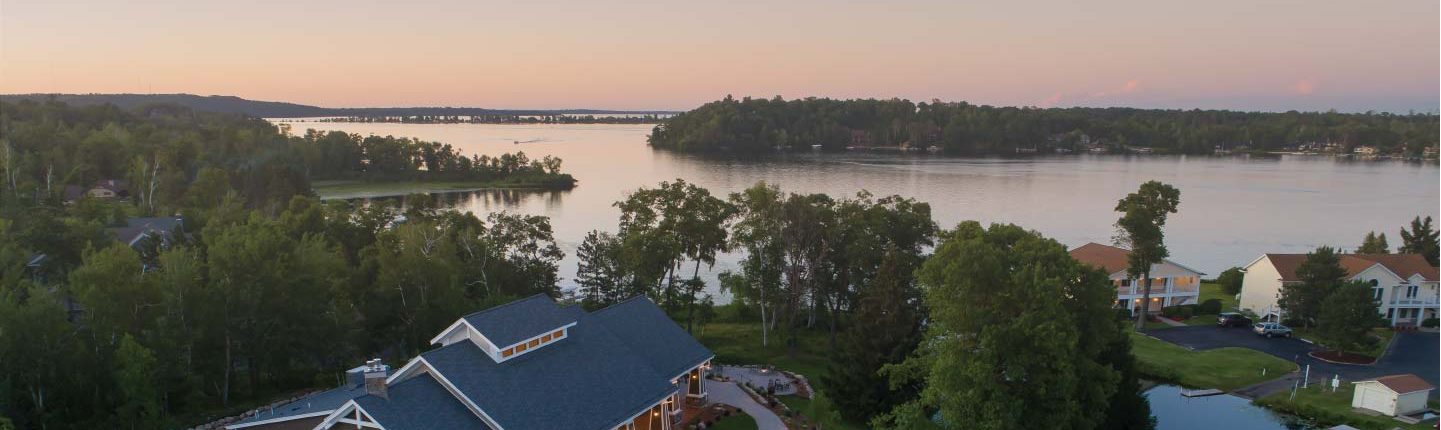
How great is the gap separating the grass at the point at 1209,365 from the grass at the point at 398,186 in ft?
252

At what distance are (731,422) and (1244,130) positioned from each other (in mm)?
192628

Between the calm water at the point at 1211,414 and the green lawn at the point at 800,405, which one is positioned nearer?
the green lawn at the point at 800,405

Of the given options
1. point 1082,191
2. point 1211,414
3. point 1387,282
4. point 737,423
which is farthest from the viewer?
point 1082,191

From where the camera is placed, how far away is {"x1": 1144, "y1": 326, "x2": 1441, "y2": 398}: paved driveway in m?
34.0

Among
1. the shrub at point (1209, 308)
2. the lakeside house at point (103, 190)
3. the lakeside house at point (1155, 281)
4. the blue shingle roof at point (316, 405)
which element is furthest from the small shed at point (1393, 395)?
the lakeside house at point (103, 190)

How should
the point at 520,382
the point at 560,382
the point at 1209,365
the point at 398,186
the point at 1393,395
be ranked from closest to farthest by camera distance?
the point at 520,382
the point at 560,382
the point at 1393,395
the point at 1209,365
the point at 398,186

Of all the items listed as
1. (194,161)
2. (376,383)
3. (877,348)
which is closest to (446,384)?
(376,383)

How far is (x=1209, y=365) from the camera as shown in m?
35.8

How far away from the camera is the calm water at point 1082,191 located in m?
67.9

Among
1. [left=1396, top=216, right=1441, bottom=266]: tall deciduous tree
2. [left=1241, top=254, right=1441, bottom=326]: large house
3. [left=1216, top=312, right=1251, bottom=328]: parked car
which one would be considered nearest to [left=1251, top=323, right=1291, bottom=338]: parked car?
[left=1216, top=312, right=1251, bottom=328]: parked car

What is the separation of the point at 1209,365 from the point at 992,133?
147200 mm

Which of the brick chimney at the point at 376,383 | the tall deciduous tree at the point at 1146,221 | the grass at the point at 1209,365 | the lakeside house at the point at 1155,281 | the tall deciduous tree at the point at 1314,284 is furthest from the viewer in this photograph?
the lakeside house at the point at 1155,281

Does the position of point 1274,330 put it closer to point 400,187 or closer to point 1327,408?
point 1327,408

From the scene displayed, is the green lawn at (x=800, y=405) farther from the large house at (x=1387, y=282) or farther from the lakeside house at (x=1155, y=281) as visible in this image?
the large house at (x=1387, y=282)
